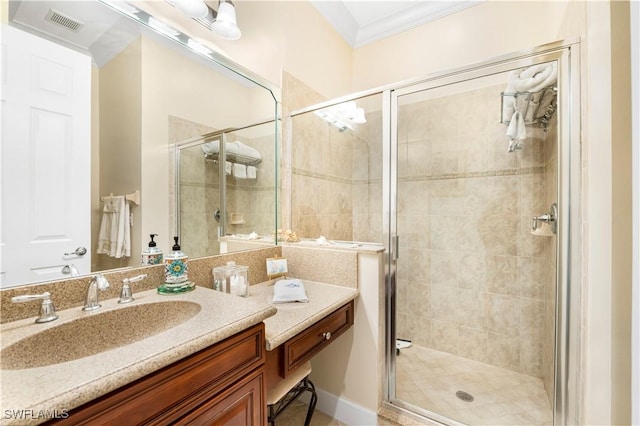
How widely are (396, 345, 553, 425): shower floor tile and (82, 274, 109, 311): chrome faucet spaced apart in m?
1.56

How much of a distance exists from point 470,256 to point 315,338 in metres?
1.54

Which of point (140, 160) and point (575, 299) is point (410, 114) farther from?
point (140, 160)

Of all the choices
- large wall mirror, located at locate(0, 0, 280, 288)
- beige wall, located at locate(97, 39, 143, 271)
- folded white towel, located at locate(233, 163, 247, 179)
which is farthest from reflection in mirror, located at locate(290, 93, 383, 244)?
beige wall, located at locate(97, 39, 143, 271)

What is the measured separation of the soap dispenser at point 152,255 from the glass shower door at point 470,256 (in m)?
1.18

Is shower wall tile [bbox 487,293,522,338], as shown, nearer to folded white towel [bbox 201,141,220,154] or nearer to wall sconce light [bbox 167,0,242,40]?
folded white towel [bbox 201,141,220,154]

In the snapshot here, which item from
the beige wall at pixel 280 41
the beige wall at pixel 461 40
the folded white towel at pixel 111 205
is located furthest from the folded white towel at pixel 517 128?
the folded white towel at pixel 111 205

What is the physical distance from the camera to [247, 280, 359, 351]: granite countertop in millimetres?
933

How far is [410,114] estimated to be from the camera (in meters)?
1.87

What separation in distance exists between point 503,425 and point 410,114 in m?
1.92

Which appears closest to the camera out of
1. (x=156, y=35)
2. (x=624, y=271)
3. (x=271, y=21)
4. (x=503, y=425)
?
(x=624, y=271)

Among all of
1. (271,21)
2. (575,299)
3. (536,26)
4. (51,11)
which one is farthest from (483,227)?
(51,11)

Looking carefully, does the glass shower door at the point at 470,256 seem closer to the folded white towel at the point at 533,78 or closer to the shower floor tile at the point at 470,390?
the shower floor tile at the point at 470,390
